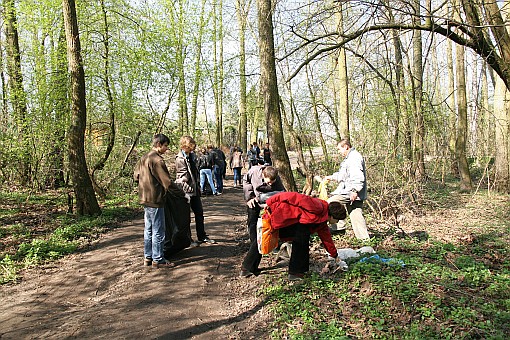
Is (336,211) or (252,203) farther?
(252,203)

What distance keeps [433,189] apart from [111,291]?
36.4ft

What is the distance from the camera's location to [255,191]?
5504 mm

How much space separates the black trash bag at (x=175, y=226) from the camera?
6.20 meters

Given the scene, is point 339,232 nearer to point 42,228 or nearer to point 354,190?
point 354,190

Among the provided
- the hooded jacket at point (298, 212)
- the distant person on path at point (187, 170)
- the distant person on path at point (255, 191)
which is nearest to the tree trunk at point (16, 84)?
the distant person on path at point (187, 170)

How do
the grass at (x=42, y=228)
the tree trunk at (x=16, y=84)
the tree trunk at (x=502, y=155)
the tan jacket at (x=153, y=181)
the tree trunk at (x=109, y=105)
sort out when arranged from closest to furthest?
the tan jacket at (x=153, y=181), the grass at (x=42, y=228), the tree trunk at (x=16, y=84), the tree trunk at (x=502, y=155), the tree trunk at (x=109, y=105)

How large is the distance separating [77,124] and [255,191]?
5.78 metres

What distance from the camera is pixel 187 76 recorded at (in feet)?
54.7

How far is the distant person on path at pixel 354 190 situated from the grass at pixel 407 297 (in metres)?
0.35

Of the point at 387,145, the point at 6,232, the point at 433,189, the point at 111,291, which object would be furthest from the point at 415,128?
the point at 6,232

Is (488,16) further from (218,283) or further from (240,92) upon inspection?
(240,92)

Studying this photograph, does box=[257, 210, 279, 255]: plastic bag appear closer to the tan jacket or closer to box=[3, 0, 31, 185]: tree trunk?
the tan jacket

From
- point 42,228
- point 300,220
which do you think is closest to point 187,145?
point 300,220

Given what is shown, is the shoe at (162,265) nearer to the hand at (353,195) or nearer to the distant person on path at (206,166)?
the hand at (353,195)
